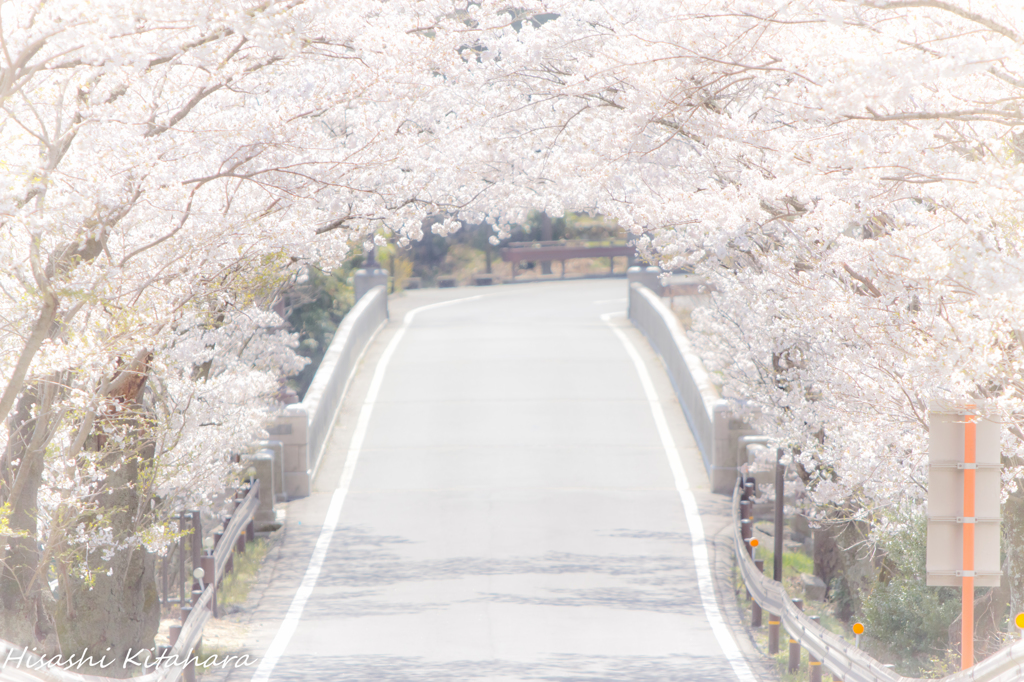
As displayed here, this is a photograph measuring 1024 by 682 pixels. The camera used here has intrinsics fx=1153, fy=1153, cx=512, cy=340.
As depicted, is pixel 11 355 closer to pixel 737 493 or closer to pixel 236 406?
pixel 236 406

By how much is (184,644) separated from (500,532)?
24.5ft

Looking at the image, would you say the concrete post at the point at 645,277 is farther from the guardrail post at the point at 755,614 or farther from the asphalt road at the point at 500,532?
the guardrail post at the point at 755,614

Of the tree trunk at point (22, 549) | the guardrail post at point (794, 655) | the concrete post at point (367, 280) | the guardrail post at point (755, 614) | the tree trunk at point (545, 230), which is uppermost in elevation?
the tree trunk at point (545, 230)

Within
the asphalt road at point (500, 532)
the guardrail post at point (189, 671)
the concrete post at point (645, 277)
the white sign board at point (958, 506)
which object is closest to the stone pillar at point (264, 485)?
the asphalt road at point (500, 532)

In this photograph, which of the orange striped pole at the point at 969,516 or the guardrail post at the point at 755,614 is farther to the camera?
the guardrail post at the point at 755,614

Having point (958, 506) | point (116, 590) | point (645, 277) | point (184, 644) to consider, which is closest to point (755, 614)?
point (184, 644)

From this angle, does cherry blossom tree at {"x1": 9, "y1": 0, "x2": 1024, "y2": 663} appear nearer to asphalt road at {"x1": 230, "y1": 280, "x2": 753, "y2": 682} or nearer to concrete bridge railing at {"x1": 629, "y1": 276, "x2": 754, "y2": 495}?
asphalt road at {"x1": 230, "y1": 280, "x2": 753, "y2": 682}

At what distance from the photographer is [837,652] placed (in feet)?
29.5

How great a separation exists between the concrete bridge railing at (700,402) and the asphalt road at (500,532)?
0.36 m

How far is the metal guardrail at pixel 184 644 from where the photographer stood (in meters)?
6.39

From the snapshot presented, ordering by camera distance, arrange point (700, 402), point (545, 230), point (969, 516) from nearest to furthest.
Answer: point (969, 516) → point (700, 402) → point (545, 230)

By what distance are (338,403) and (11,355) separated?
15.3m

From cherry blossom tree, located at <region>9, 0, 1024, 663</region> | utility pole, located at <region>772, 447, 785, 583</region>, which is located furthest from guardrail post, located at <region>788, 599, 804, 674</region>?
utility pole, located at <region>772, 447, 785, 583</region>

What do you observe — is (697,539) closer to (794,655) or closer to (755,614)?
(755,614)
